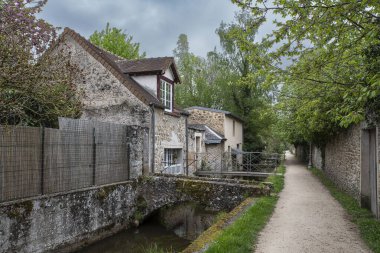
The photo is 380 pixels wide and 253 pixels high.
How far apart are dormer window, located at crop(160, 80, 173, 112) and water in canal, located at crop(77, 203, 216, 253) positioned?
186 inches

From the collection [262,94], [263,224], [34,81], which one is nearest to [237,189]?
[263,224]

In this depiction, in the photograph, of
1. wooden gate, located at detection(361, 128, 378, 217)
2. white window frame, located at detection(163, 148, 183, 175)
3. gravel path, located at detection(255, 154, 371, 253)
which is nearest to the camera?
gravel path, located at detection(255, 154, 371, 253)

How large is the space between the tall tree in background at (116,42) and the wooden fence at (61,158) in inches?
739

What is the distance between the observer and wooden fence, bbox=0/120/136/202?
710cm

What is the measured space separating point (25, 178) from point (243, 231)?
5157 millimetres

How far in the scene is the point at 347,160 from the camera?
12180 mm

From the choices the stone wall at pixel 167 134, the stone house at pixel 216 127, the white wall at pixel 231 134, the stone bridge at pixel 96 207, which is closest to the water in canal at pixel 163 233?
the stone bridge at pixel 96 207

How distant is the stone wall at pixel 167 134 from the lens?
13.8 metres

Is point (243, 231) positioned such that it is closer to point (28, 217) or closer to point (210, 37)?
point (28, 217)

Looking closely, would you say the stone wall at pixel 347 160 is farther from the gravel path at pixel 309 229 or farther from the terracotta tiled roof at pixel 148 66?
the terracotta tiled roof at pixel 148 66

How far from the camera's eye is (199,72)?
3719 cm

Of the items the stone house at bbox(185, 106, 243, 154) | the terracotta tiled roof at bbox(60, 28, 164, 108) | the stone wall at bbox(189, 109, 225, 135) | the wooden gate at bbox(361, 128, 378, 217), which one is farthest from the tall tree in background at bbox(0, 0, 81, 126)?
the stone wall at bbox(189, 109, 225, 135)

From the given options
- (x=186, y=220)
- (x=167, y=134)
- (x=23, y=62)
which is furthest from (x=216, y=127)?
(x=23, y=62)

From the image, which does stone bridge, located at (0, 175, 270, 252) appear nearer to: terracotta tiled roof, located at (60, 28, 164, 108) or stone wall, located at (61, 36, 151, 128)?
→ stone wall, located at (61, 36, 151, 128)
